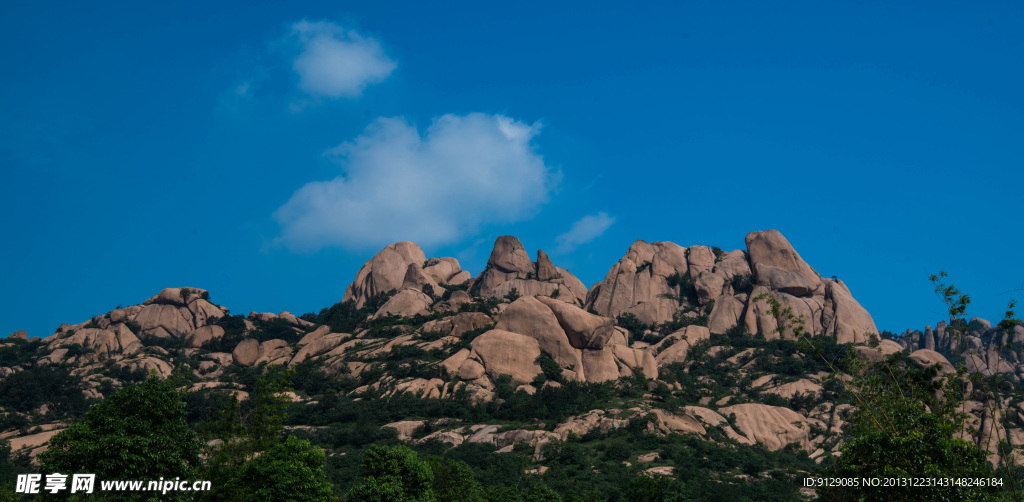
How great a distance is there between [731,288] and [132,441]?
96.3 m

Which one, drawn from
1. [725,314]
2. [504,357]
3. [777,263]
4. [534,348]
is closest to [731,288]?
[725,314]

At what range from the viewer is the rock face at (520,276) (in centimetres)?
11425

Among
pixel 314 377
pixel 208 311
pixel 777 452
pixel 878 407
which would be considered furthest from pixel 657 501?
pixel 208 311

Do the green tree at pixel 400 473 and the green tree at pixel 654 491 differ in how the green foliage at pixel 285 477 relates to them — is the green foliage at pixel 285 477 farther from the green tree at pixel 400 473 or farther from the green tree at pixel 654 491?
the green tree at pixel 654 491

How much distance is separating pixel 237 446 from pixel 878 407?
2468 centimetres

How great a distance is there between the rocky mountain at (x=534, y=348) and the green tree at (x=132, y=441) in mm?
31674

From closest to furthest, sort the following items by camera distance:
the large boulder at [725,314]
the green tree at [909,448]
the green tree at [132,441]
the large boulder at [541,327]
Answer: the green tree at [909,448] < the green tree at [132,441] < the large boulder at [541,327] < the large boulder at [725,314]

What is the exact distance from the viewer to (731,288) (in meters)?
107

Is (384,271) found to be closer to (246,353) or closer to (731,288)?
(246,353)

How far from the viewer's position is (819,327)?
96.6 meters

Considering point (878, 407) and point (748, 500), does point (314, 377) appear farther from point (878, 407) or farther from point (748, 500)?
point (878, 407)

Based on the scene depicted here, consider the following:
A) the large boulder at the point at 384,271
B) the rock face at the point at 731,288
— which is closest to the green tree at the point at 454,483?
the rock face at the point at 731,288

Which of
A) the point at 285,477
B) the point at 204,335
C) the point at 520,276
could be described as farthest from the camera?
the point at 520,276

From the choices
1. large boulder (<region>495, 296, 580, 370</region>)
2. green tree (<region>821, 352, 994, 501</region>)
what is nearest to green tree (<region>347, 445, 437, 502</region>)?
green tree (<region>821, 352, 994, 501</region>)
